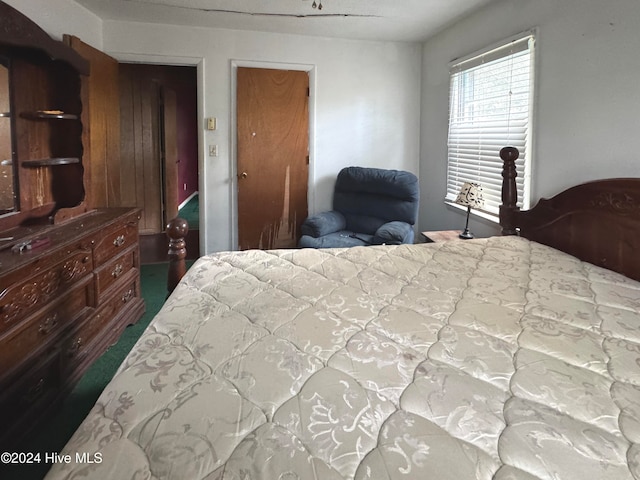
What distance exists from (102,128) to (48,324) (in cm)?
201

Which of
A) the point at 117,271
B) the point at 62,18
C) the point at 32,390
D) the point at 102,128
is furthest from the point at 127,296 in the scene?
the point at 62,18

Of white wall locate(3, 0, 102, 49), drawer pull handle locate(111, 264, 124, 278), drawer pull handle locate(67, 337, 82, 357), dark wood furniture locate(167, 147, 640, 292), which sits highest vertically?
white wall locate(3, 0, 102, 49)

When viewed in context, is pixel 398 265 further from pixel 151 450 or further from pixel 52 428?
pixel 52 428

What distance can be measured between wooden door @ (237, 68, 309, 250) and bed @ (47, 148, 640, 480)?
249 centimetres

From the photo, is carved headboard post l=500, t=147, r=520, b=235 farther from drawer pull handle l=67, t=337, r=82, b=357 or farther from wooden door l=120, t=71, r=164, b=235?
wooden door l=120, t=71, r=164, b=235

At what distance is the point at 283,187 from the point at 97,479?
3711mm

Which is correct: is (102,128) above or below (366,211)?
above

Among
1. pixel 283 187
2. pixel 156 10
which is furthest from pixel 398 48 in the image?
pixel 156 10

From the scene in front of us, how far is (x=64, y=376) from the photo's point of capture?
6.86ft

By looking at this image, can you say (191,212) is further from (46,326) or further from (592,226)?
(592,226)

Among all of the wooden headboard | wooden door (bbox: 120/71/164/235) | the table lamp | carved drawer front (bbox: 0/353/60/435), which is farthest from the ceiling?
carved drawer front (bbox: 0/353/60/435)

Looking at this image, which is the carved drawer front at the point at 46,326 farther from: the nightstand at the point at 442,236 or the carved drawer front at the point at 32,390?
the nightstand at the point at 442,236

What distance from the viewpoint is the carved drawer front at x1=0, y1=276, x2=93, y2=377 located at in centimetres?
169

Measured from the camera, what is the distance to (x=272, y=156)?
13.8 ft
